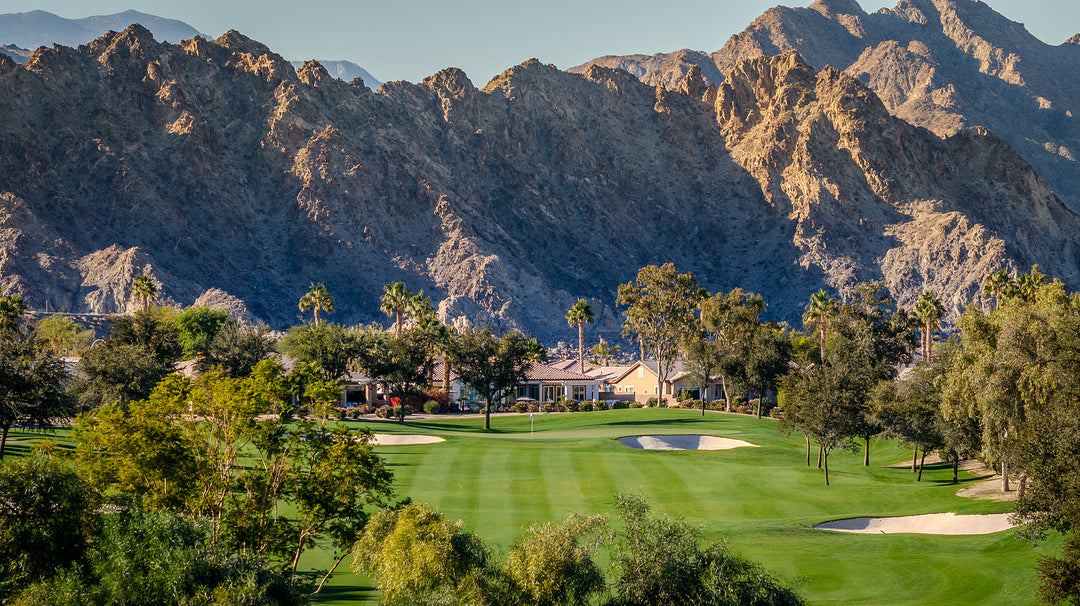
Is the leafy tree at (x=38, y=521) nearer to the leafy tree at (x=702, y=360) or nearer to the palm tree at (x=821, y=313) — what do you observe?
the leafy tree at (x=702, y=360)

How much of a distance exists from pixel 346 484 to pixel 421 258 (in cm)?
17586

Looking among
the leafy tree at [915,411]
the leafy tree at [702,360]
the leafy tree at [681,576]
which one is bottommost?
the leafy tree at [681,576]

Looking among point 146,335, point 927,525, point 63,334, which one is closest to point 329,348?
point 146,335

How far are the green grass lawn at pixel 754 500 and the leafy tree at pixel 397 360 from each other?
496 inches

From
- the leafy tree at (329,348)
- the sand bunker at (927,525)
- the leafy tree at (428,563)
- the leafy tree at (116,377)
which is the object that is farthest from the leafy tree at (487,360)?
the leafy tree at (428,563)

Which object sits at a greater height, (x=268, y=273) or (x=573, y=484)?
(x=268, y=273)

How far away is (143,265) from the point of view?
16650 centimetres

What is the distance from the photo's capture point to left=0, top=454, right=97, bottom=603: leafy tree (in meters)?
19.3

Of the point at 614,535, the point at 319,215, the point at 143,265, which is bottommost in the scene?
the point at 614,535

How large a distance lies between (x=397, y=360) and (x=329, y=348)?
18.7ft

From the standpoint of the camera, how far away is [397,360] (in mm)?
82375

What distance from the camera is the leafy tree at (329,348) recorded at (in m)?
80.1

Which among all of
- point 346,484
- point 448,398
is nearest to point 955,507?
point 346,484

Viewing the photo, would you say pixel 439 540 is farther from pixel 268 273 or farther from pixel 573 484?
pixel 268 273
